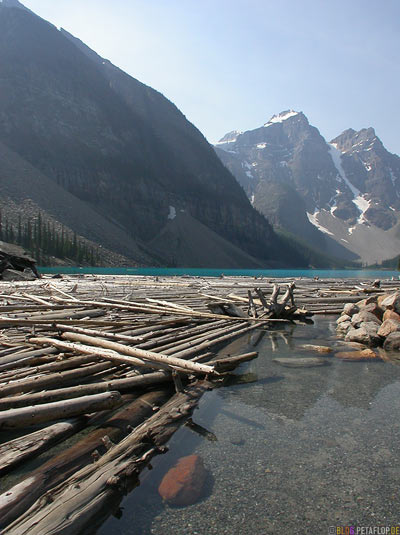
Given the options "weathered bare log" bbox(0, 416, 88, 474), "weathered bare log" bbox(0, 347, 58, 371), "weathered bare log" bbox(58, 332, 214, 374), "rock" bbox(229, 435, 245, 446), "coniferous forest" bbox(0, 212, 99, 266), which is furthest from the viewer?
"coniferous forest" bbox(0, 212, 99, 266)

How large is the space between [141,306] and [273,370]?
621 centimetres

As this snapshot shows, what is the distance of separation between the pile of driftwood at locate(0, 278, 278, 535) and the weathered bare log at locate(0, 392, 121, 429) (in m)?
0.01

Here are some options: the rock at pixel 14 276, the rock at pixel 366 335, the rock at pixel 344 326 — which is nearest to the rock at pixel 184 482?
the rock at pixel 366 335

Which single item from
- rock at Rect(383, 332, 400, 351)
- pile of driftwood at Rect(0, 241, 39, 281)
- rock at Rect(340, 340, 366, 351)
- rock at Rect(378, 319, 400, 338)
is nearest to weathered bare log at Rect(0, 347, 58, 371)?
rock at Rect(340, 340, 366, 351)

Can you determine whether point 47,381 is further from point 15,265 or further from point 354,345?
point 15,265

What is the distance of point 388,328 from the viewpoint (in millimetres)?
10992

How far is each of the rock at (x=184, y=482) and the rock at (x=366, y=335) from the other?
851 cm

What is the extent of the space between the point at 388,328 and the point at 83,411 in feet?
32.2

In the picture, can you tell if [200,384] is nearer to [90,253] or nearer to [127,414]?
[127,414]

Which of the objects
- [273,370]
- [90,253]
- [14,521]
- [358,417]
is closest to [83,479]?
[14,521]

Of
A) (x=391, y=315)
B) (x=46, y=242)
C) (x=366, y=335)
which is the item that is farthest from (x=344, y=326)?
(x=46, y=242)

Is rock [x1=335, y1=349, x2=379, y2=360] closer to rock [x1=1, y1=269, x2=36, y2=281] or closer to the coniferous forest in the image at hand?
rock [x1=1, y1=269, x2=36, y2=281]

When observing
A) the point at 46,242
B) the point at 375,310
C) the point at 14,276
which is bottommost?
the point at 14,276

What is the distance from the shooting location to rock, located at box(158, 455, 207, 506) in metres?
3.62
